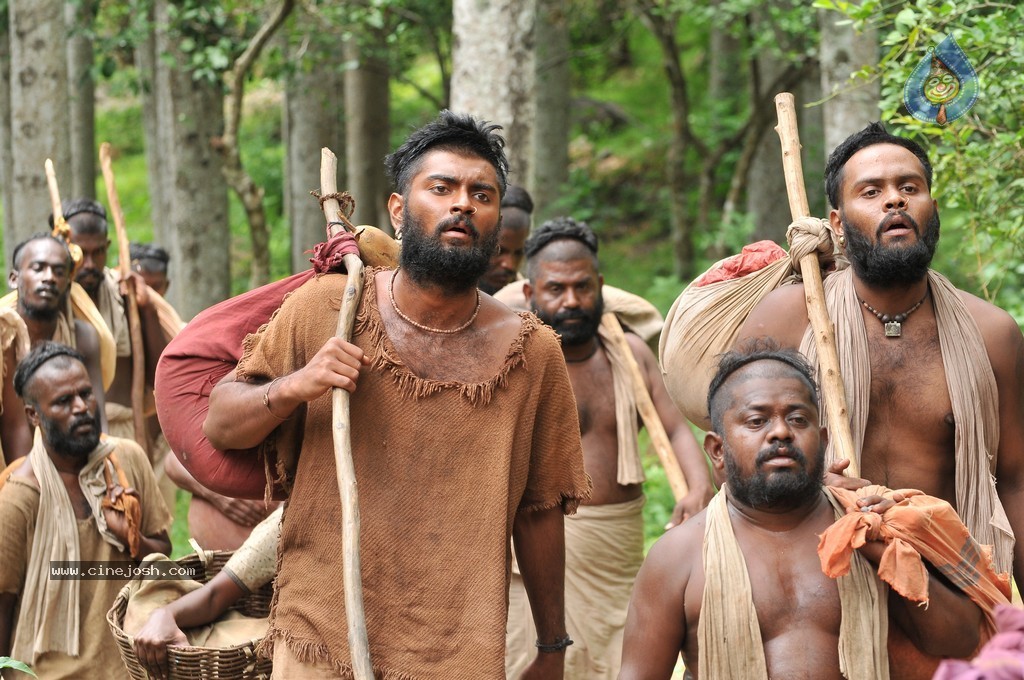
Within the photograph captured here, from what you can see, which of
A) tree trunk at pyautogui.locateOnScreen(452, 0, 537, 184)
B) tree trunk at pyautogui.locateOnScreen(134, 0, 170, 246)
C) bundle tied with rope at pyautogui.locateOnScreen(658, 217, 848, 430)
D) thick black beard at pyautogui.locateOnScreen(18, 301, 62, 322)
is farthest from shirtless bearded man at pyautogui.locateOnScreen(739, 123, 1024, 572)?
tree trunk at pyautogui.locateOnScreen(134, 0, 170, 246)

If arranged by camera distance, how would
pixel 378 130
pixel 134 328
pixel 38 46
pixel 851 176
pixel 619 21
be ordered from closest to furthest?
pixel 851 176 < pixel 134 328 < pixel 38 46 < pixel 378 130 < pixel 619 21

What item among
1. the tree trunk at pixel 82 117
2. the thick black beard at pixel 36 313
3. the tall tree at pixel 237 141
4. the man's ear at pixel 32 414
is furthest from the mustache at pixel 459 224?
the tree trunk at pixel 82 117

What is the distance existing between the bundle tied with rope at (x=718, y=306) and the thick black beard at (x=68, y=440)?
280 cm

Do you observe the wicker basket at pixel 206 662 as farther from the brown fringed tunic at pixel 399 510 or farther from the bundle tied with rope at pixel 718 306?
the bundle tied with rope at pixel 718 306

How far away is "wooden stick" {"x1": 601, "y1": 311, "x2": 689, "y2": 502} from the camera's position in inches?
269

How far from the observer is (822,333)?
4.69 meters

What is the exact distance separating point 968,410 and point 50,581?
403 centimetres

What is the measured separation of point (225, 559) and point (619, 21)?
1698cm

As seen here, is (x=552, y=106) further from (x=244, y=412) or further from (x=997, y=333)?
(x=244, y=412)

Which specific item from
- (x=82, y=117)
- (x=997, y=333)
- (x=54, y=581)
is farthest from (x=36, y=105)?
(x=997, y=333)

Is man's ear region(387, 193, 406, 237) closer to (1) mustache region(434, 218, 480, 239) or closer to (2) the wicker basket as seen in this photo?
(1) mustache region(434, 218, 480, 239)


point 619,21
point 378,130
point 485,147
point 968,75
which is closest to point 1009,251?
point 968,75

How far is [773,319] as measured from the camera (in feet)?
16.2

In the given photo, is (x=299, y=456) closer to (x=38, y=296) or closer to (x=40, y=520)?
(x=40, y=520)
